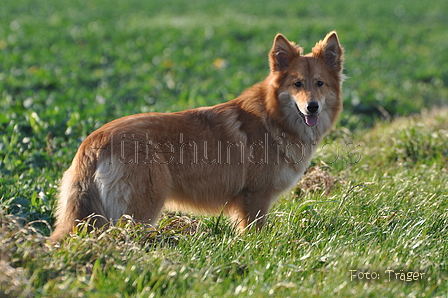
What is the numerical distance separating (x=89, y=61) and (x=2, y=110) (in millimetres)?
5507

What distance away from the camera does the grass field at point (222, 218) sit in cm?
313

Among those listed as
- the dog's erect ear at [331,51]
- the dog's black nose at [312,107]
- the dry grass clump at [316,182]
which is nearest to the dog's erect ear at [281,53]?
the dog's erect ear at [331,51]

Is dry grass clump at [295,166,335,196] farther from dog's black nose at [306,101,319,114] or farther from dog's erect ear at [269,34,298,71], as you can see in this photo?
dog's erect ear at [269,34,298,71]

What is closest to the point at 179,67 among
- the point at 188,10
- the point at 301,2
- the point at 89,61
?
the point at 89,61

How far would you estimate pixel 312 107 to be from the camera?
436cm

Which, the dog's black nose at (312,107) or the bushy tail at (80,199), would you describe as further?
the dog's black nose at (312,107)

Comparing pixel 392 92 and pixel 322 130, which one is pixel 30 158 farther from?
pixel 392 92

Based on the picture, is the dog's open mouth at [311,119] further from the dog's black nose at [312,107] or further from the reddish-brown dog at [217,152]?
the dog's black nose at [312,107]

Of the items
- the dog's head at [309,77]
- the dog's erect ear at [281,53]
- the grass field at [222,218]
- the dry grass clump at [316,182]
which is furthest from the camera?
the dry grass clump at [316,182]

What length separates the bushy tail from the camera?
3643 millimetres

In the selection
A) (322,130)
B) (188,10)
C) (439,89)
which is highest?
(188,10)

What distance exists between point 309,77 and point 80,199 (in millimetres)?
2484

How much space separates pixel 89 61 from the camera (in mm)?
12922

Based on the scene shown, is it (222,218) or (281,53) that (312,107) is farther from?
(222,218)
